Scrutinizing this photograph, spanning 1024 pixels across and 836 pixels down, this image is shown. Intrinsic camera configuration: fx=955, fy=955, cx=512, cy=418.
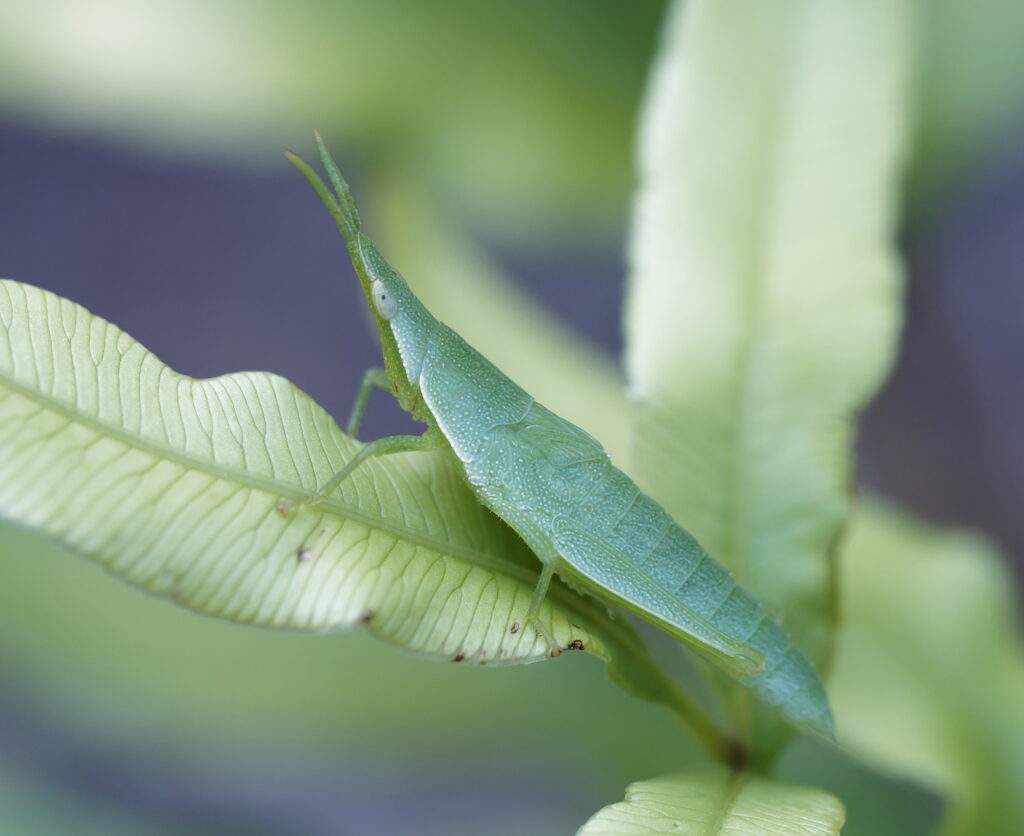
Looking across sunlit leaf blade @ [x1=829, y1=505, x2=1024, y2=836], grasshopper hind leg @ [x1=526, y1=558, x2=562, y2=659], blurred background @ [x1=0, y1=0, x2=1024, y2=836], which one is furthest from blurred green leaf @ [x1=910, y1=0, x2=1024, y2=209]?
grasshopper hind leg @ [x1=526, y1=558, x2=562, y2=659]

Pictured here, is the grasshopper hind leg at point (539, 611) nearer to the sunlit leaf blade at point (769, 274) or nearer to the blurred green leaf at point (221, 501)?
the blurred green leaf at point (221, 501)

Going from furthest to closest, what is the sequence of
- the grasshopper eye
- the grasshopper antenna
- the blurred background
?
1. the blurred background
2. the grasshopper eye
3. the grasshopper antenna

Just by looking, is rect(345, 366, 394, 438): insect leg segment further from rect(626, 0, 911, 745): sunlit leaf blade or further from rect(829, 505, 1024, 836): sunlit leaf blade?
rect(829, 505, 1024, 836): sunlit leaf blade

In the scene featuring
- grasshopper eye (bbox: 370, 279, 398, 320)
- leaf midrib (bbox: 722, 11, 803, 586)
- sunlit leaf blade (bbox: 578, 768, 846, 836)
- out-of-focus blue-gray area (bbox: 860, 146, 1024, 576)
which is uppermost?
out-of-focus blue-gray area (bbox: 860, 146, 1024, 576)

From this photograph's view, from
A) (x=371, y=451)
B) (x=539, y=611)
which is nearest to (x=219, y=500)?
(x=371, y=451)

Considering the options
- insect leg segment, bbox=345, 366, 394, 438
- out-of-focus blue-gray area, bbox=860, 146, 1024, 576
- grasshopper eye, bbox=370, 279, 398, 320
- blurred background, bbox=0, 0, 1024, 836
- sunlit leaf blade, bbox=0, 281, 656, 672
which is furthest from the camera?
out-of-focus blue-gray area, bbox=860, 146, 1024, 576

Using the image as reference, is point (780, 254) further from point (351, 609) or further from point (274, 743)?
point (274, 743)

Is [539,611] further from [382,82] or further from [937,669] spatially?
[382,82]
